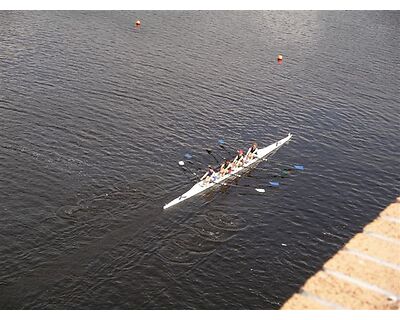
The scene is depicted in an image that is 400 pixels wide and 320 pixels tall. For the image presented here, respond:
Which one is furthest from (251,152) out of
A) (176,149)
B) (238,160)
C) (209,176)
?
(176,149)

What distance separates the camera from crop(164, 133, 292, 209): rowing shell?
46.0 metres

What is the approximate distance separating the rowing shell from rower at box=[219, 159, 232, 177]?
A: 0.40 metres

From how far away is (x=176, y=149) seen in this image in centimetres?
5509

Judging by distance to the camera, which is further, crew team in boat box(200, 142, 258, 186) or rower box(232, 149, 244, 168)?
rower box(232, 149, 244, 168)

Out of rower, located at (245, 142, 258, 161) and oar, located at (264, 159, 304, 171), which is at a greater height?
rower, located at (245, 142, 258, 161)

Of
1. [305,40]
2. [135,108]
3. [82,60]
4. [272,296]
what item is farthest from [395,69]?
[272,296]

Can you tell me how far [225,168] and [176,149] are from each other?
6.88 m

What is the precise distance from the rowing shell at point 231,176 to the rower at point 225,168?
399 millimetres

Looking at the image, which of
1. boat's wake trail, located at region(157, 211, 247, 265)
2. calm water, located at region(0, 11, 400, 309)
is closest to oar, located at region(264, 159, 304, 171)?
calm water, located at region(0, 11, 400, 309)

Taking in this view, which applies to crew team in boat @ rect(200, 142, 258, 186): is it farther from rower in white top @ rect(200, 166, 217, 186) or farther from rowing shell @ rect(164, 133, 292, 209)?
rowing shell @ rect(164, 133, 292, 209)

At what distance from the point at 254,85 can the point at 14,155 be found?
37.4m

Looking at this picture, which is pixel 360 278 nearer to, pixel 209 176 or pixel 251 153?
pixel 209 176

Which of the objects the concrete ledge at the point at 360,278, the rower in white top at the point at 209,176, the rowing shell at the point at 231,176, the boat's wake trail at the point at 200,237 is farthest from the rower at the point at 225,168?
the concrete ledge at the point at 360,278

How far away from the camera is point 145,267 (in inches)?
1485
